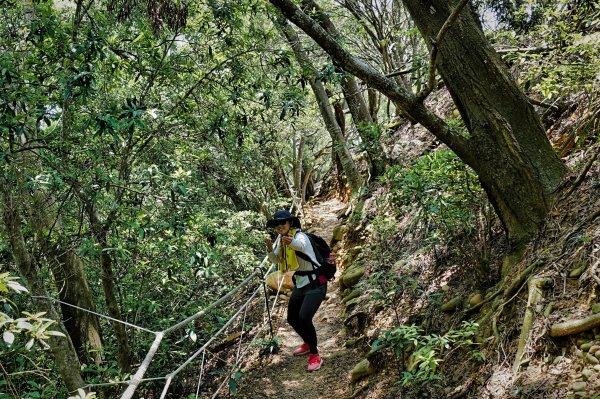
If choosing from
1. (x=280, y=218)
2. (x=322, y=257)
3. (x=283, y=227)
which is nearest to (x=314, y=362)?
(x=322, y=257)

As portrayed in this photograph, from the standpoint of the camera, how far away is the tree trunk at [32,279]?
413 cm

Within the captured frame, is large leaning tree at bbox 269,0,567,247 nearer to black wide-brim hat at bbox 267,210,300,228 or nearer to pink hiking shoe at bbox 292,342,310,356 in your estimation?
black wide-brim hat at bbox 267,210,300,228

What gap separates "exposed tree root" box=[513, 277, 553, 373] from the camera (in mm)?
3195

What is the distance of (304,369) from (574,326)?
3.62 meters

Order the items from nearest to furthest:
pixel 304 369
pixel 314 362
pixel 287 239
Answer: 1. pixel 287 239
2. pixel 314 362
3. pixel 304 369

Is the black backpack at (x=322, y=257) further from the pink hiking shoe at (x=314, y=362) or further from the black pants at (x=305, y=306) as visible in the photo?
the pink hiking shoe at (x=314, y=362)

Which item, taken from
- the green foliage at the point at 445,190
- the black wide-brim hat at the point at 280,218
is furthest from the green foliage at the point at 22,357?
the green foliage at the point at 445,190

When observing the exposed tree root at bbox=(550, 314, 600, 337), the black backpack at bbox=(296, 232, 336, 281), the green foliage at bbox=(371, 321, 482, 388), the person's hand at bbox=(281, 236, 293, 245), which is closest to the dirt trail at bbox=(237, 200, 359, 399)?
the green foliage at bbox=(371, 321, 482, 388)

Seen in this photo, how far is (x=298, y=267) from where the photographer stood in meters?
5.20

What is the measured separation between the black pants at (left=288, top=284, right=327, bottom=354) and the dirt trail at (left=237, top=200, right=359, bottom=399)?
535 mm

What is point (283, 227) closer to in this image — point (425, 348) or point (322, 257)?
point (322, 257)

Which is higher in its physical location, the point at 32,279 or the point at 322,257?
the point at 32,279

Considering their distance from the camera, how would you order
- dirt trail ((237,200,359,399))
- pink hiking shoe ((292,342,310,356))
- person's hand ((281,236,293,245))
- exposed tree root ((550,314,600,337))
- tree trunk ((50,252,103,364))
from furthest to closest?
tree trunk ((50,252,103,364)) < pink hiking shoe ((292,342,310,356)) < dirt trail ((237,200,359,399)) < person's hand ((281,236,293,245)) < exposed tree root ((550,314,600,337))

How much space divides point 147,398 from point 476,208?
5447mm
